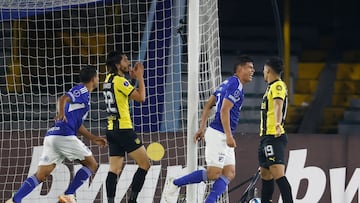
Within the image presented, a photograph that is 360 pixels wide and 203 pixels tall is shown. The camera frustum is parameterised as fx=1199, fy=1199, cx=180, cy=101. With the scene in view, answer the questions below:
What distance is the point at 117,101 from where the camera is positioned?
13047 mm

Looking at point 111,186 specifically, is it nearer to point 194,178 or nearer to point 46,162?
point 46,162

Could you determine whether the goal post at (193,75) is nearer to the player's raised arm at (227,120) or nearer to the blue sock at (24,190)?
the player's raised arm at (227,120)

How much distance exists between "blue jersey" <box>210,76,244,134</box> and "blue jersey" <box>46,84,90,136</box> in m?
1.52

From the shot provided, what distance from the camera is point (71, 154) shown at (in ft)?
43.8

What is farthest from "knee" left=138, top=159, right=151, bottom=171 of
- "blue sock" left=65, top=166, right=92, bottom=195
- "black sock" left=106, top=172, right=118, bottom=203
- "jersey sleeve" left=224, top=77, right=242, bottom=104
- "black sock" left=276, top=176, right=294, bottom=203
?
"black sock" left=276, top=176, right=294, bottom=203

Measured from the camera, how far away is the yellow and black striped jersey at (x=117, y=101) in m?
13.0

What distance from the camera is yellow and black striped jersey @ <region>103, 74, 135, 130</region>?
12969 millimetres

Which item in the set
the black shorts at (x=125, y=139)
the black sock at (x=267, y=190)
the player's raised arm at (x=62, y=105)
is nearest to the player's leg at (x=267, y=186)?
the black sock at (x=267, y=190)

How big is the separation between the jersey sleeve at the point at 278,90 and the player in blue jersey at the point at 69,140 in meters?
2.04

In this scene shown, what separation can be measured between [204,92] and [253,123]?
145 inches

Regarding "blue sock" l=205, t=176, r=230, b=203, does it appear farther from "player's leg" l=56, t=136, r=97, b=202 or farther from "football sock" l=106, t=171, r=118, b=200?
"player's leg" l=56, t=136, r=97, b=202

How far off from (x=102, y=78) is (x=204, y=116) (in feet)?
13.8

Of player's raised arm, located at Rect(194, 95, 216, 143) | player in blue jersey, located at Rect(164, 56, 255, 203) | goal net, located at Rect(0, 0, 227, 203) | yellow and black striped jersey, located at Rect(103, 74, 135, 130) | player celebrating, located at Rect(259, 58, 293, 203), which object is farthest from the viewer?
goal net, located at Rect(0, 0, 227, 203)

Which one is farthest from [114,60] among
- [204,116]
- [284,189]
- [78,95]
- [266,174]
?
[284,189]
